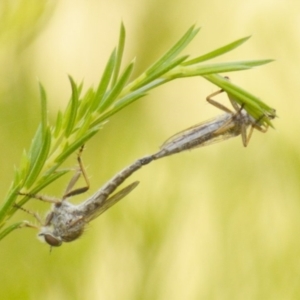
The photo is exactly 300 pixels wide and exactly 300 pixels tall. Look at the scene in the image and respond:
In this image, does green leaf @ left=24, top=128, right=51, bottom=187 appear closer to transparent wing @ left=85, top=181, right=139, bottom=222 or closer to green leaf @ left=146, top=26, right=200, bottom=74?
green leaf @ left=146, top=26, right=200, bottom=74

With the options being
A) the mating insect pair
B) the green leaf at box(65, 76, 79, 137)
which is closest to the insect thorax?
the mating insect pair

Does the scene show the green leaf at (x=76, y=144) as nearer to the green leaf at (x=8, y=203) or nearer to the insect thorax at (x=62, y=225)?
the green leaf at (x=8, y=203)

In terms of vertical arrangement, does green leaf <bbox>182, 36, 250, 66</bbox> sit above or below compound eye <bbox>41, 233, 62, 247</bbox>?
above

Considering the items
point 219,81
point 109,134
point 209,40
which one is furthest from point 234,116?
point 209,40

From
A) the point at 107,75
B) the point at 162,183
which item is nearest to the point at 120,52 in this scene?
the point at 107,75

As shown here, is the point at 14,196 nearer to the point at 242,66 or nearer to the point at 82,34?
the point at 242,66

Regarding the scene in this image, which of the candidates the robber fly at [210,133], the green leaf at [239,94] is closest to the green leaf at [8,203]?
the green leaf at [239,94]

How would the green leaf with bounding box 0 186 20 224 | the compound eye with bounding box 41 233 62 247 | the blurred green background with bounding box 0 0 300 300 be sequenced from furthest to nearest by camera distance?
the blurred green background with bounding box 0 0 300 300 < the compound eye with bounding box 41 233 62 247 < the green leaf with bounding box 0 186 20 224

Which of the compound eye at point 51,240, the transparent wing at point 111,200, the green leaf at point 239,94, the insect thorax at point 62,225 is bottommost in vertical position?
the compound eye at point 51,240
